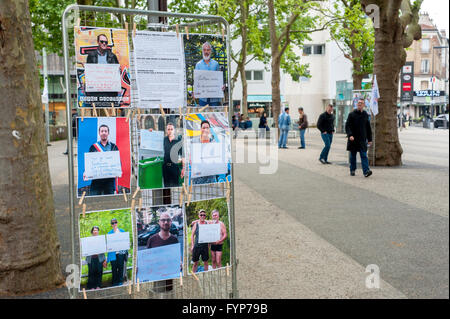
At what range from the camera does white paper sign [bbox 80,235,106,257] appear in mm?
3299

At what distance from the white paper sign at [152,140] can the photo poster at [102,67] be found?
0.75 feet

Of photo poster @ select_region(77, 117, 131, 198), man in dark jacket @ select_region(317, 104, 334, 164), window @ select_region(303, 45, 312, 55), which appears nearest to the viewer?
photo poster @ select_region(77, 117, 131, 198)

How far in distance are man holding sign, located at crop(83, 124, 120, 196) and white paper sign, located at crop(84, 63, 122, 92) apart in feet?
0.79

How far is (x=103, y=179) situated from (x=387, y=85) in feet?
42.4

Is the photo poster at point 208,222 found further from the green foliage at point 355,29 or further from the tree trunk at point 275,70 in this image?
the tree trunk at point 275,70

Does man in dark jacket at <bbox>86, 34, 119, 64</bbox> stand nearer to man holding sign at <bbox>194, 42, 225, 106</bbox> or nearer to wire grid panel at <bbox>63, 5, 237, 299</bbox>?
wire grid panel at <bbox>63, 5, 237, 299</bbox>

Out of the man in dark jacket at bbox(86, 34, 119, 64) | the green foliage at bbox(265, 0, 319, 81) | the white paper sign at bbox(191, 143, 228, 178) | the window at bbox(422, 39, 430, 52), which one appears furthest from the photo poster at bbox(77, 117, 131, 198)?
the window at bbox(422, 39, 430, 52)

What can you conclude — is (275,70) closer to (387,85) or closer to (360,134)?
(387,85)

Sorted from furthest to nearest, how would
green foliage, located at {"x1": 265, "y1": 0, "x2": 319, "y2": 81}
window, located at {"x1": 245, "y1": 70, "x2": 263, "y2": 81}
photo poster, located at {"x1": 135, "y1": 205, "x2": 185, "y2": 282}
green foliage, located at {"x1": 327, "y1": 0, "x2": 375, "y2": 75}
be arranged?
window, located at {"x1": 245, "y1": 70, "x2": 263, "y2": 81} < green foliage, located at {"x1": 265, "y1": 0, "x2": 319, "y2": 81} < green foliage, located at {"x1": 327, "y1": 0, "x2": 375, "y2": 75} < photo poster, located at {"x1": 135, "y1": 205, "x2": 185, "y2": 282}

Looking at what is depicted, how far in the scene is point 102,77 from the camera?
10.8 ft

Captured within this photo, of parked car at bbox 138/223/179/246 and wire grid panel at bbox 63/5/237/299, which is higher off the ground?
wire grid panel at bbox 63/5/237/299

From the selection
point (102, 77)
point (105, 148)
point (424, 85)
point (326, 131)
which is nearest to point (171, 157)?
point (105, 148)
